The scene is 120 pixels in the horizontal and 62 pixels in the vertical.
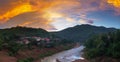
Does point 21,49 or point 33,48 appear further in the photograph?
point 33,48

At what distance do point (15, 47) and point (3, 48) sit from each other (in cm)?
377

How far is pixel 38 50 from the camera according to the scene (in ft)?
333

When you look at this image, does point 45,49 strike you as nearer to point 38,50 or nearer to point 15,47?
→ point 38,50

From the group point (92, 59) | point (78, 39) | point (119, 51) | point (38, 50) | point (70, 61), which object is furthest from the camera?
point (78, 39)

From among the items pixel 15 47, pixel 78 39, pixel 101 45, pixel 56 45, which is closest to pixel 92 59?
pixel 101 45

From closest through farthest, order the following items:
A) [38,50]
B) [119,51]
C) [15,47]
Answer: [119,51], [15,47], [38,50]

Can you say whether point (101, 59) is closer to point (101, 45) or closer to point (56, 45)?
point (101, 45)

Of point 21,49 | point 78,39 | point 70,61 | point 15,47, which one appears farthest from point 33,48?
point 78,39

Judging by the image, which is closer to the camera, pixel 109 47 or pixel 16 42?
pixel 109 47

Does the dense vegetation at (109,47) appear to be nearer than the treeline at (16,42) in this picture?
Yes

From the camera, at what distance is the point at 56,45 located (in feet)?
399

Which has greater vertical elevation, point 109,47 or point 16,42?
point 16,42

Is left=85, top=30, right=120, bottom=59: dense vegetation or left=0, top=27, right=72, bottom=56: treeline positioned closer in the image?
left=85, top=30, right=120, bottom=59: dense vegetation

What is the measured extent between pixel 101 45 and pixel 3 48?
24651 mm
